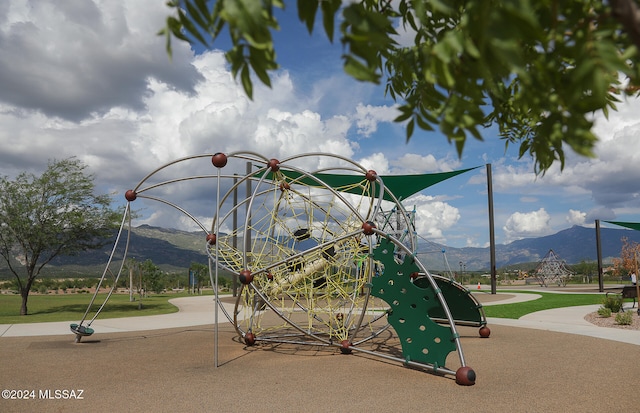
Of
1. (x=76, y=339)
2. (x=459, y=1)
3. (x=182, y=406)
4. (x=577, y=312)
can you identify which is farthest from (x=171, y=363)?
(x=577, y=312)

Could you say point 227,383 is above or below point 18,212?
below

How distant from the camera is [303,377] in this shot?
6.61 metres

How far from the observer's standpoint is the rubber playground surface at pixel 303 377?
5324 mm

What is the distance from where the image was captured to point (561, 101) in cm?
191

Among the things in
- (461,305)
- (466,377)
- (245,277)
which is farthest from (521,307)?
(245,277)

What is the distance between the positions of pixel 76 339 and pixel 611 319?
13858mm

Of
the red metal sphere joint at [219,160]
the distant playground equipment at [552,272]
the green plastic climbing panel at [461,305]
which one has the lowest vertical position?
the distant playground equipment at [552,272]

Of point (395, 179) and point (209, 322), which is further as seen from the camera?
point (395, 179)

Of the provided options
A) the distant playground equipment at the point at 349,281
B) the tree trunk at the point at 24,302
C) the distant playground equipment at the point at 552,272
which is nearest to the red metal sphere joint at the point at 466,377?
the distant playground equipment at the point at 349,281

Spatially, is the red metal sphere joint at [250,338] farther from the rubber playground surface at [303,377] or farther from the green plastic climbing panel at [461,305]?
the green plastic climbing panel at [461,305]

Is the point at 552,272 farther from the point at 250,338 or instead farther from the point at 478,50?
the point at 478,50

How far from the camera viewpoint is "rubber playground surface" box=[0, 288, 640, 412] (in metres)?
5.32

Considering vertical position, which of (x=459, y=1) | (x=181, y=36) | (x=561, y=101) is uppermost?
(x=459, y=1)

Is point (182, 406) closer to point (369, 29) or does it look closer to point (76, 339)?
point (369, 29)
